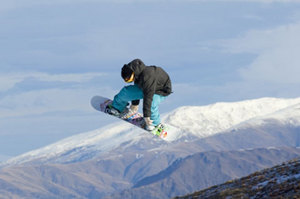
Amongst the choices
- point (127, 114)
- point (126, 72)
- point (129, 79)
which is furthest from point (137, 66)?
point (127, 114)

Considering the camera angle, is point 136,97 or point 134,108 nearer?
point 136,97

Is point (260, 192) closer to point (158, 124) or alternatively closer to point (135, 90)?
point (158, 124)

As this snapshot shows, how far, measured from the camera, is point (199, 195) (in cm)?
4516

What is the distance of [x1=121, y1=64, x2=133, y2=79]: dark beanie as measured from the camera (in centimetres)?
2533

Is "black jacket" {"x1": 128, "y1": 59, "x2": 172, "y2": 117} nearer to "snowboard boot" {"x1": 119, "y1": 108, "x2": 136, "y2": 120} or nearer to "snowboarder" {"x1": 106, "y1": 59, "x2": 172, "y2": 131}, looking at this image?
"snowboarder" {"x1": 106, "y1": 59, "x2": 172, "y2": 131}

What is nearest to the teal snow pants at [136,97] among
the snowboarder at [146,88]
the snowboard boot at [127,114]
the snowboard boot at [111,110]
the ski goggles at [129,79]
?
the snowboarder at [146,88]

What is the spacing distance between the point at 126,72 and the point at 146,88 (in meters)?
1.25

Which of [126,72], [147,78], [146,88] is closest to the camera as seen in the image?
[126,72]

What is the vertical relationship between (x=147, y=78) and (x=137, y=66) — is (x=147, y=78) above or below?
below

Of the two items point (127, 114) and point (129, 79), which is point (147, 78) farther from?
point (127, 114)

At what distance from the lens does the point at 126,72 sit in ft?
83.5

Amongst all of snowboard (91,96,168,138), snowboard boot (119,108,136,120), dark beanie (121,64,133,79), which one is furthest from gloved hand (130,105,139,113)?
dark beanie (121,64,133,79)

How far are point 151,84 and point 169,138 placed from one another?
26.1 feet

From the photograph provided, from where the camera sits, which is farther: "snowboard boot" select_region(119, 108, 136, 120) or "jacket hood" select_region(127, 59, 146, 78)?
"snowboard boot" select_region(119, 108, 136, 120)
